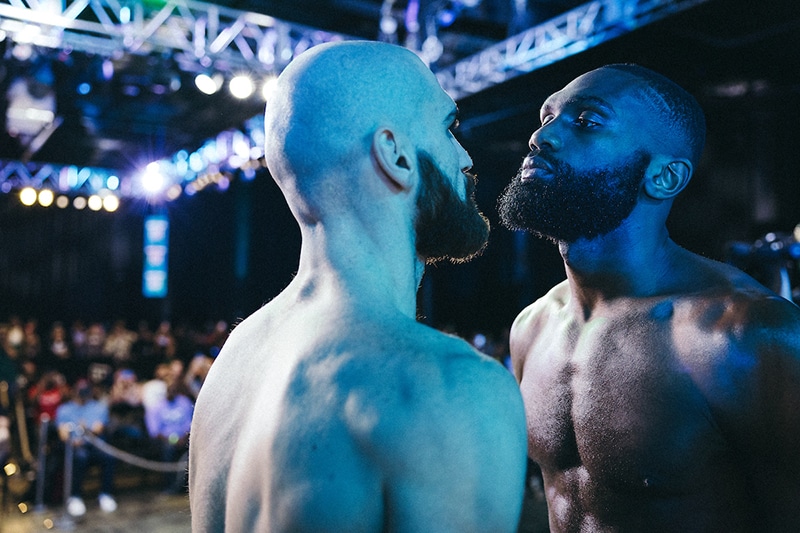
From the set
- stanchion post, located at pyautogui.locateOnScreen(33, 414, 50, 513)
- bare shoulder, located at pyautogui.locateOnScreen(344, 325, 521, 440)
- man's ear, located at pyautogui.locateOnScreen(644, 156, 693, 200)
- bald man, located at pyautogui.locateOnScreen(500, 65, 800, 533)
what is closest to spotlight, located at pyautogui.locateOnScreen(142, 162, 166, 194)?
stanchion post, located at pyautogui.locateOnScreen(33, 414, 50, 513)

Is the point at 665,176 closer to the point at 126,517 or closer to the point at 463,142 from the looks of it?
the point at 126,517

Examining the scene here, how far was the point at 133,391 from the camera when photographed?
32.2 ft

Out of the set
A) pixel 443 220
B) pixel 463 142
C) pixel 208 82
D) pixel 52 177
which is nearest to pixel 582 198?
pixel 443 220

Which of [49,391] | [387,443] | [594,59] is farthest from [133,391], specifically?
[387,443]

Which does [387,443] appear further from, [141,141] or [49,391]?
[141,141]

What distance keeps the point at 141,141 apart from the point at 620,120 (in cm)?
1701

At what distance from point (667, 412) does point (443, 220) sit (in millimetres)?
919

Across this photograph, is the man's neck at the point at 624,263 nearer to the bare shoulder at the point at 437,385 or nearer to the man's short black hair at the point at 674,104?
the man's short black hair at the point at 674,104

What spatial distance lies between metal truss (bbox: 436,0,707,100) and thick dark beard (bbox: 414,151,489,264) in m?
5.20

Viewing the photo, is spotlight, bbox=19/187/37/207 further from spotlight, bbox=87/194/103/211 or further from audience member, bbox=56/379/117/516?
audience member, bbox=56/379/117/516

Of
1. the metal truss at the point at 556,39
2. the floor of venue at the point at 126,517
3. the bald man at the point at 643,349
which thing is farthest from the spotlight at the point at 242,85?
the bald man at the point at 643,349

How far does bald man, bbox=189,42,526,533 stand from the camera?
0.94 meters

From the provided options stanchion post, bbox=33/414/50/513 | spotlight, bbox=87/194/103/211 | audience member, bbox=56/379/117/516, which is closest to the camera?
stanchion post, bbox=33/414/50/513

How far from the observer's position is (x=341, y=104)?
1.15m
